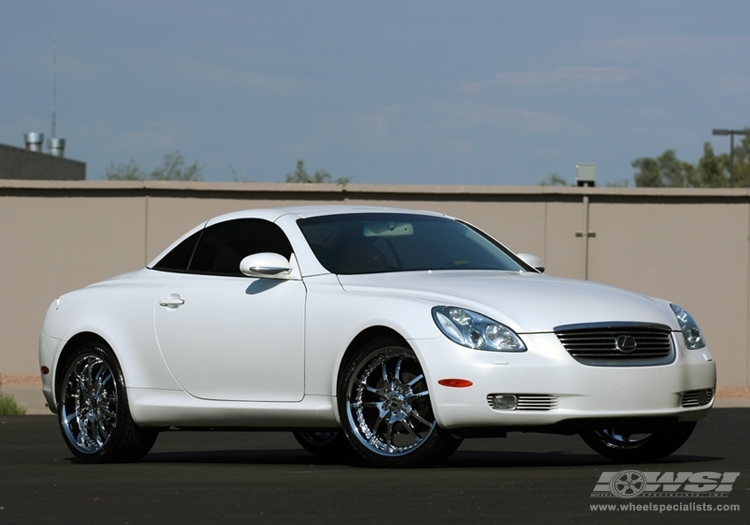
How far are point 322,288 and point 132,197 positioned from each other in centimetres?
1357

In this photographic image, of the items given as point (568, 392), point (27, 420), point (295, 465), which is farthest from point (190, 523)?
point (27, 420)

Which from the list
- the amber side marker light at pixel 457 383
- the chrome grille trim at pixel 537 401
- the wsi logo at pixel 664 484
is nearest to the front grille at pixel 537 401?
the chrome grille trim at pixel 537 401

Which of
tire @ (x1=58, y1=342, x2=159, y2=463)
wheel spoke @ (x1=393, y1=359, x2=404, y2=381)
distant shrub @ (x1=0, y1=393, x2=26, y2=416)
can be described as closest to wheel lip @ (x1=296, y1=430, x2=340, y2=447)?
tire @ (x1=58, y1=342, x2=159, y2=463)

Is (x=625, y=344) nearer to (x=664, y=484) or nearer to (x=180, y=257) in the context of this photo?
(x=664, y=484)

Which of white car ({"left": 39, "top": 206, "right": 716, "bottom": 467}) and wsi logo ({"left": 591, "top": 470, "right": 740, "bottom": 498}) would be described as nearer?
wsi logo ({"left": 591, "top": 470, "right": 740, "bottom": 498})

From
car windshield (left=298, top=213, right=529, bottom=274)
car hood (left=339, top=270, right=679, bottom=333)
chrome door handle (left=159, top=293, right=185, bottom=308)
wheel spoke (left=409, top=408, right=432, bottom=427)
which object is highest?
car windshield (left=298, top=213, right=529, bottom=274)

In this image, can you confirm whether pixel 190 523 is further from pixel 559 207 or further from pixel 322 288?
pixel 559 207

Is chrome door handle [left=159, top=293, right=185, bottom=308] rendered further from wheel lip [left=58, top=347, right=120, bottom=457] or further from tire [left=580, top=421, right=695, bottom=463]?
tire [left=580, top=421, right=695, bottom=463]

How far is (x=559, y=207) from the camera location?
21.5 metres

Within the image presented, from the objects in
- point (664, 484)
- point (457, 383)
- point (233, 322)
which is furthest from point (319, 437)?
point (664, 484)

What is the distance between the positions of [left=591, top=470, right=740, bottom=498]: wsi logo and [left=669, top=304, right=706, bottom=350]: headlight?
0.87 m

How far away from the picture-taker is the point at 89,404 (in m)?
9.74

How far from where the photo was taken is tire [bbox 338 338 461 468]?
26.2 ft

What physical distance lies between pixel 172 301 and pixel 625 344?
9.90 ft
